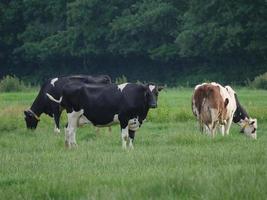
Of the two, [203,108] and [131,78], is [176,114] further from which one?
[131,78]

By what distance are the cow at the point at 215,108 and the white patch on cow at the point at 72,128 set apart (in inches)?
142

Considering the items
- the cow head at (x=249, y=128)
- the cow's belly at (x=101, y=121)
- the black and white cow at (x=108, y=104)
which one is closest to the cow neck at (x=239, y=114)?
the cow head at (x=249, y=128)

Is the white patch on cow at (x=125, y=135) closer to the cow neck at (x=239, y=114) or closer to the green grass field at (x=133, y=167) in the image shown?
the green grass field at (x=133, y=167)

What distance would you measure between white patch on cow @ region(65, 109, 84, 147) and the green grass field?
253 millimetres

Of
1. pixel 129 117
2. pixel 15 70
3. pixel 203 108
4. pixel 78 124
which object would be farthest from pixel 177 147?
pixel 15 70

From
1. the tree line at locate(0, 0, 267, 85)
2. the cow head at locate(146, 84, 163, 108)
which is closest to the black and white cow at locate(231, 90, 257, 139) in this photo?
the cow head at locate(146, 84, 163, 108)

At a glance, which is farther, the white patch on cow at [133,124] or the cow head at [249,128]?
the cow head at [249,128]

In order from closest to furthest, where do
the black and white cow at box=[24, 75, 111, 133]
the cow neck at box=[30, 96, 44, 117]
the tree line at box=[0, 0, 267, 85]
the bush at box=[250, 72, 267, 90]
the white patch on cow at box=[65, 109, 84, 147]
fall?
the white patch on cow at box=[65, 109, 84, 147], the black and white cow at box=[24, 75, 111, 133], the cow neck at box=[30, 96, 44, 117], the bush at box=[250, 72, 267, 90], the tree line at box=[0, 0, 267, 85]

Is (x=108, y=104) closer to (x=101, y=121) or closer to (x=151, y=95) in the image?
(x=101, y=121)

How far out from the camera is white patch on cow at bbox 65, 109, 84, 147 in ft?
52.6

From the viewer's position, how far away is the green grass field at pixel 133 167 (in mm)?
9055

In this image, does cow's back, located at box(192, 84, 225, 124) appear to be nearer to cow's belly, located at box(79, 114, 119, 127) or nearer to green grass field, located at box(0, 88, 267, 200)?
green grass field, located at box(0, 88, 267, 200)

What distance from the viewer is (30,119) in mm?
21906

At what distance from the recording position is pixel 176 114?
24234mm
